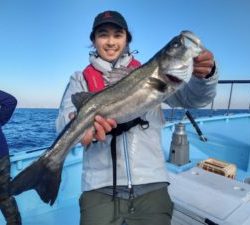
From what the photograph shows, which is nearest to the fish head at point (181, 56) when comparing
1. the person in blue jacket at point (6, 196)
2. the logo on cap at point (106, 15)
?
the logo on cap at point (106, 15)

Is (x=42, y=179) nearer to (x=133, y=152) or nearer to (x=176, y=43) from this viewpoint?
(x=133, y=152)

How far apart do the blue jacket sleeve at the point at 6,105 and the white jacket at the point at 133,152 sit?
6.89 ft

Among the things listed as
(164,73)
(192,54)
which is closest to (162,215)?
(164,73)

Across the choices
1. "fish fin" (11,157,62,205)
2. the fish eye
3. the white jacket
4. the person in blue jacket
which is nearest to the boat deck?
the person in blue jacket

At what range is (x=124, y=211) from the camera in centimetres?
259

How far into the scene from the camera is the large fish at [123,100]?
2312 mm

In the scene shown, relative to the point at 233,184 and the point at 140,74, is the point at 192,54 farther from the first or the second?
the point at 233,184

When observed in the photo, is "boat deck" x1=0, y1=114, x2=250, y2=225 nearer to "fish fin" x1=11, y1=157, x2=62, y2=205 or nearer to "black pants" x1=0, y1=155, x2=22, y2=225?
"black pants" x1=0, y1=155, x2=22, y2=225

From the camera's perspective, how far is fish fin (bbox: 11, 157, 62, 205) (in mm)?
2396

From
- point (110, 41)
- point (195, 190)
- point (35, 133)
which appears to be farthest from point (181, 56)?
point (35, 133)

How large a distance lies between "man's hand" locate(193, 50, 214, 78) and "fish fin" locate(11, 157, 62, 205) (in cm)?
147

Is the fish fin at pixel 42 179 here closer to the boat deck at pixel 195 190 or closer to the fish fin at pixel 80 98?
the fish fin at pixel 80 98

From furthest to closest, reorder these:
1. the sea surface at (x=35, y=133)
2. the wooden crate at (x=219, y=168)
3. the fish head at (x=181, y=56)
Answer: the sea surface at (x=35, y=133) → the wooden crate at (x=219, y=168) → the fish head at (x=181, y=56)

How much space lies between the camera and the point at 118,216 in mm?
2580
